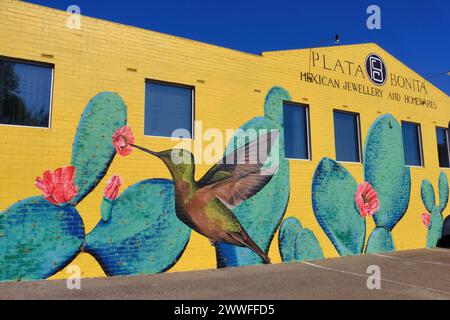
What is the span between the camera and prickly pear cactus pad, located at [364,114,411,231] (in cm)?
1167

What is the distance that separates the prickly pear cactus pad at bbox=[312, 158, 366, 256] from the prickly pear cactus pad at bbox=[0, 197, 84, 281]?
21.0 ft

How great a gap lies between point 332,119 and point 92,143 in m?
7.01

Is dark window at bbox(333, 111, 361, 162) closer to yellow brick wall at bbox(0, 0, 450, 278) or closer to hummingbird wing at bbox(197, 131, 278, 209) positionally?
yellow brick wall at bbox(0, 0, 450, 278)

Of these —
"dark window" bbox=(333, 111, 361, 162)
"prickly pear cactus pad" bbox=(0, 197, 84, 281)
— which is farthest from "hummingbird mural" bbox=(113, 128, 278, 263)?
"dark window" bbox=(333, 111, 361, 162)

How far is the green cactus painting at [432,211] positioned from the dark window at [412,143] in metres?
0.87

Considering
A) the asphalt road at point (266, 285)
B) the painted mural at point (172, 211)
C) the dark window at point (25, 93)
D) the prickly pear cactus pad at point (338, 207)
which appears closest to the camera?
the asphalt road at point (266, 285)

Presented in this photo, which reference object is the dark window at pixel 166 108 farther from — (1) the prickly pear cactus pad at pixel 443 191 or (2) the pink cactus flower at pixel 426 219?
(1) the prickly pear cactus pad at pixel 443 191

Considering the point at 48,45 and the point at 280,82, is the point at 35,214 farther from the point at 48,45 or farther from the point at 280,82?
the point at 280,82

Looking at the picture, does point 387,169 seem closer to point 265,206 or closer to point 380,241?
point 380,241

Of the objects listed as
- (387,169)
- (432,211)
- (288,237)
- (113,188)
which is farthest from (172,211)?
(432,211)

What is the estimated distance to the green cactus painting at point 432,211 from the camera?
12852 mm

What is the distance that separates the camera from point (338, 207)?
10648 mm

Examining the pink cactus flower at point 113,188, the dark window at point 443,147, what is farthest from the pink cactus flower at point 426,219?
the pink cactus flower at point 113,188
